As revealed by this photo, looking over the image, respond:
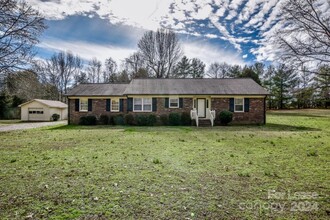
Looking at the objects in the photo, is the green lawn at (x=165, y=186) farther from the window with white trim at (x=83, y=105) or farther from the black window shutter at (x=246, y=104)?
the window with white trim at (x=83, y=105)

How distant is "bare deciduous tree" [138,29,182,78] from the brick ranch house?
16.2m

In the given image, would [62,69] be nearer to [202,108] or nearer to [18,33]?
[18,33]

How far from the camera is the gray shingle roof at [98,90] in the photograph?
19078 millimetres

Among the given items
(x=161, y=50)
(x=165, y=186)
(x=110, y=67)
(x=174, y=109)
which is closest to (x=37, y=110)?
Answer: (x=110, y=67)

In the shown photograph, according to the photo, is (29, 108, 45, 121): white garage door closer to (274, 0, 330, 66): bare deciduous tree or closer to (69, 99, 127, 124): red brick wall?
(69, 99, 127, 124): red brick wall

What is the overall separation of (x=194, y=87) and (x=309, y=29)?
999 cm

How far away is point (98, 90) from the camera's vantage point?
20.1 m

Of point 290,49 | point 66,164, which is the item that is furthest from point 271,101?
point 66,164

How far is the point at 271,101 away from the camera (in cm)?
4391

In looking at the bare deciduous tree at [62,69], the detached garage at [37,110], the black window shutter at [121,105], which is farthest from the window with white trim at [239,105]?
the bare deciduous tree at [62,69]

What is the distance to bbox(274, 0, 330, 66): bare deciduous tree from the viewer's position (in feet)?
35.6

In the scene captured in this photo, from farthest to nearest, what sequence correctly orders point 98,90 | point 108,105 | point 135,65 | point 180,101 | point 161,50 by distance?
point 135,65 < point 161,50 < point 98,90 < point 108,105 < point 180,101

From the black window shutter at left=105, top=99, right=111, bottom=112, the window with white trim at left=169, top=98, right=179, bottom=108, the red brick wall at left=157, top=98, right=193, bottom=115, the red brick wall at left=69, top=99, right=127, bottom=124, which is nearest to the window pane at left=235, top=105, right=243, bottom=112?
the red brick wall at left=157, top=98, right=193, bottom=115

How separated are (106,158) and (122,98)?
521 inches
